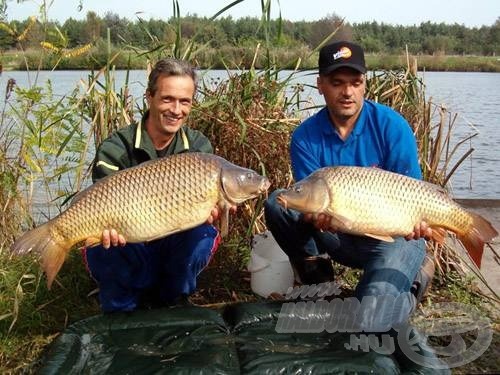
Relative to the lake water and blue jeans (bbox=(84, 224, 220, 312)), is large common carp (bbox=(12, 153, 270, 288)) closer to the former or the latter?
blue jeans (bbox=(84, 224, 220, 312))

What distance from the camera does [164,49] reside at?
335cm

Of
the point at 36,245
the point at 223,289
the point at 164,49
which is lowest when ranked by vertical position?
the point at 223,289

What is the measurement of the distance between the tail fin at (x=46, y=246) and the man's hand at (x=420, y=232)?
1213 millimetres

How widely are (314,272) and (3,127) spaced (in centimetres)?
175

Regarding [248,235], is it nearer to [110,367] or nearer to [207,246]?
[207,246]

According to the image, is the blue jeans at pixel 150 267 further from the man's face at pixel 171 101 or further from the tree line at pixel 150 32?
the tree line at pixel 150 32

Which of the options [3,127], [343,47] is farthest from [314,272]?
[3,127]

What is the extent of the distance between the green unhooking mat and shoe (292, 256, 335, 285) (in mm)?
291

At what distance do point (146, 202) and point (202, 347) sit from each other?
0.52 metres

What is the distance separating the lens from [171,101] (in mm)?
2385

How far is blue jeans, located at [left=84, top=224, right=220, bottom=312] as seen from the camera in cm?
240

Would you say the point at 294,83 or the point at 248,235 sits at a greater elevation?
the point at 294,83

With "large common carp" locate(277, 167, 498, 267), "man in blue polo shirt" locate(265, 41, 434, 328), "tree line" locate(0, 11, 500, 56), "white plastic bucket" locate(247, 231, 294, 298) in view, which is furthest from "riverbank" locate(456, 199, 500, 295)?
"tree line" locate(0, 11, 500, 56)

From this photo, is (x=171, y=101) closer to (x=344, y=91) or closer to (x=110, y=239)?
(x=110, y=239)
